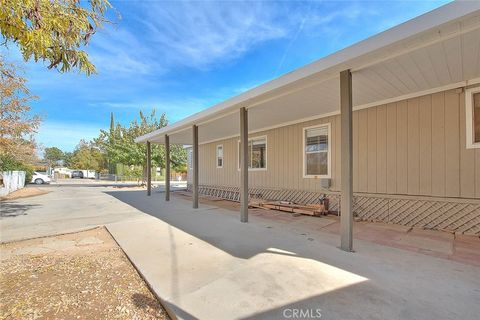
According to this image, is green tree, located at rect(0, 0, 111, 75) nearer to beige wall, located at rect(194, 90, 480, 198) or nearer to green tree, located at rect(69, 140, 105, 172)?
beige wall, located at rect(194, 90, 480, 198)

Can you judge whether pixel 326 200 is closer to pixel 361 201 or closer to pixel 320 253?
pixel 361 201

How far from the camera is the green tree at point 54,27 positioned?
2158 mm

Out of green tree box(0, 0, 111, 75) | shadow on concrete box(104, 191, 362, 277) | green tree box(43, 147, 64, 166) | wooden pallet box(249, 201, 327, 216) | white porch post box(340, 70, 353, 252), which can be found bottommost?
shadow on concrete box(104, 191, 362, 277)

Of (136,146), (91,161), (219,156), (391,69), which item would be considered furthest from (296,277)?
(91,161)

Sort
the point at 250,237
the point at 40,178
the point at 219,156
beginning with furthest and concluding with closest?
1. the point at 40,178
2. the point at 219,156
3. the point at 250,237

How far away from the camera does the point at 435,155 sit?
5145 mm

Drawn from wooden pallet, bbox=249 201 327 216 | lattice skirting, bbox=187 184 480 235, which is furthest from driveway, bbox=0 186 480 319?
wooden pallet, bbox=249 201 327 216

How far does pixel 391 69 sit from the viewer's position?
13.1 feet

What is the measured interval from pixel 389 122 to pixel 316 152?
7.16 ft

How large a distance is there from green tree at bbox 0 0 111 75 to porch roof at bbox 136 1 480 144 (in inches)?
117

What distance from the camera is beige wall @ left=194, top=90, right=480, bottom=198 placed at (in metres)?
4.82

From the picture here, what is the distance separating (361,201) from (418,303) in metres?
4.37

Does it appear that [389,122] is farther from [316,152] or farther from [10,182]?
[10,182]

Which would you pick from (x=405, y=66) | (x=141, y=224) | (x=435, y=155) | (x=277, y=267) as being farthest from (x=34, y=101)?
(x=435, y=155)
